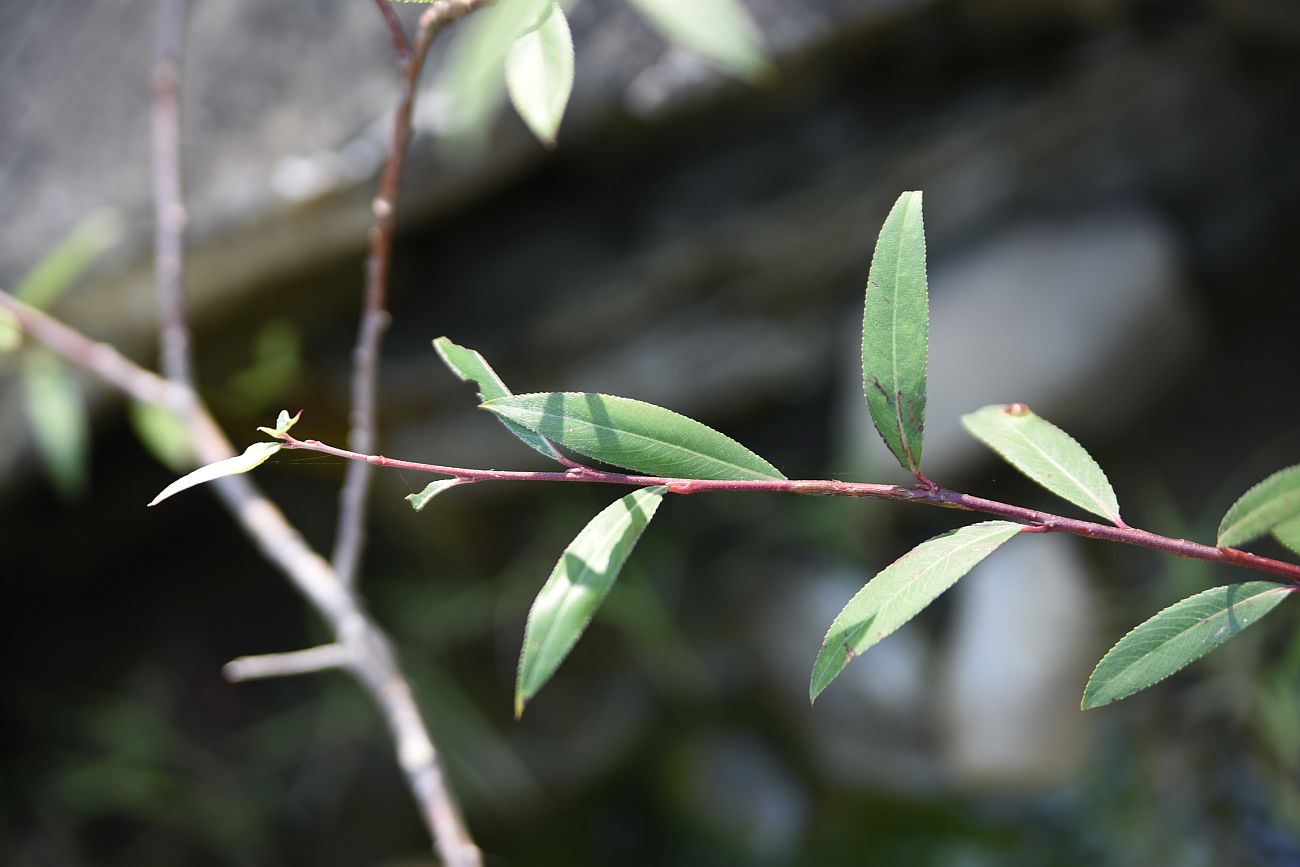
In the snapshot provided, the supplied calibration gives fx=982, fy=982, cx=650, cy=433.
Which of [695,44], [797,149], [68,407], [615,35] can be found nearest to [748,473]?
[695,44]

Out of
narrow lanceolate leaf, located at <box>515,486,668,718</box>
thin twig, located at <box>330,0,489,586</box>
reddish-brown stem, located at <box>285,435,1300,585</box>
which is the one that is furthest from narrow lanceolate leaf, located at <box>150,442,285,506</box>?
thin twig, located at <box>330,0,489,586</box>

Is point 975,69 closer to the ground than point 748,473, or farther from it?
farther from it

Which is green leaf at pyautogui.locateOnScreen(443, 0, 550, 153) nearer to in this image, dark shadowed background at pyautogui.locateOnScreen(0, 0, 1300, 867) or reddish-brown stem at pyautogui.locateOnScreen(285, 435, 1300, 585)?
reddish-brown stem at pyautogui.locateOnScreen(285, 435, 1300, 585)

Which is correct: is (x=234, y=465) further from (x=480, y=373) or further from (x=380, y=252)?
(x=380, y=252)

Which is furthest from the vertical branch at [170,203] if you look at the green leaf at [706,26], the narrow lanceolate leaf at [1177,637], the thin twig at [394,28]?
the narrow lanceolate leaf at [1177,637]

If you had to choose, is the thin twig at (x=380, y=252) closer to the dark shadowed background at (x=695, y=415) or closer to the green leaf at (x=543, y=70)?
the green leaf at (x=543, y=70)

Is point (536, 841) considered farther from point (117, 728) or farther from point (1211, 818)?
point (1211, 818)
